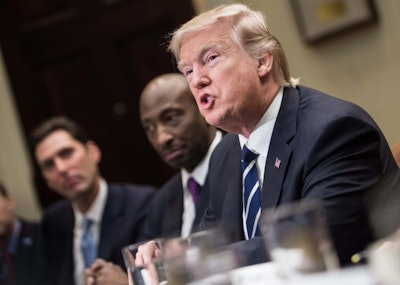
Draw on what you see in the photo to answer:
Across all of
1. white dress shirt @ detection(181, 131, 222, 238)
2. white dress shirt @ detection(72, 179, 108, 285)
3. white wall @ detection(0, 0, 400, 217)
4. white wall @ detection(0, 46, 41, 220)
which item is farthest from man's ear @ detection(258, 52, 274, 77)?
white wall @ detection(0, 46, 41, 220)

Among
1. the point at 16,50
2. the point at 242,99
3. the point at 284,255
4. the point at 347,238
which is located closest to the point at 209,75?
the point at 242,99

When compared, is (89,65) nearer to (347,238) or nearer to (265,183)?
(265,183)

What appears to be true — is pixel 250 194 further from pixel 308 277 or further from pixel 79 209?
pixel 79 209

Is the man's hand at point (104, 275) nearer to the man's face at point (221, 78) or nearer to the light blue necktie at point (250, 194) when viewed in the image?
the light blue necktie at point (250, 194)

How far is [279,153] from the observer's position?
2.05m

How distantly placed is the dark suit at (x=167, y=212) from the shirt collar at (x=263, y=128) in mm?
821

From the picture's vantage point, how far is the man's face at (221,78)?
216cm

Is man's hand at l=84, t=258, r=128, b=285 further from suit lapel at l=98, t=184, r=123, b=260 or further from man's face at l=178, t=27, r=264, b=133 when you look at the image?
suit lapel at l=98, t=184, r=123, b=260

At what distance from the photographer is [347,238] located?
184cm

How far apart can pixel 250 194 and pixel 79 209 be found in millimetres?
1590

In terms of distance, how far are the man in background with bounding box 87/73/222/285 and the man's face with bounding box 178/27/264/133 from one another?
0.83 metres

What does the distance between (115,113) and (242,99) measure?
232 centimetres

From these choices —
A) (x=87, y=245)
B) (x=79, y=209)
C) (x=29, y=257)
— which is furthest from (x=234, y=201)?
(x=29, y=257)

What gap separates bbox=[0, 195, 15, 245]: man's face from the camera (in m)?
3.74
